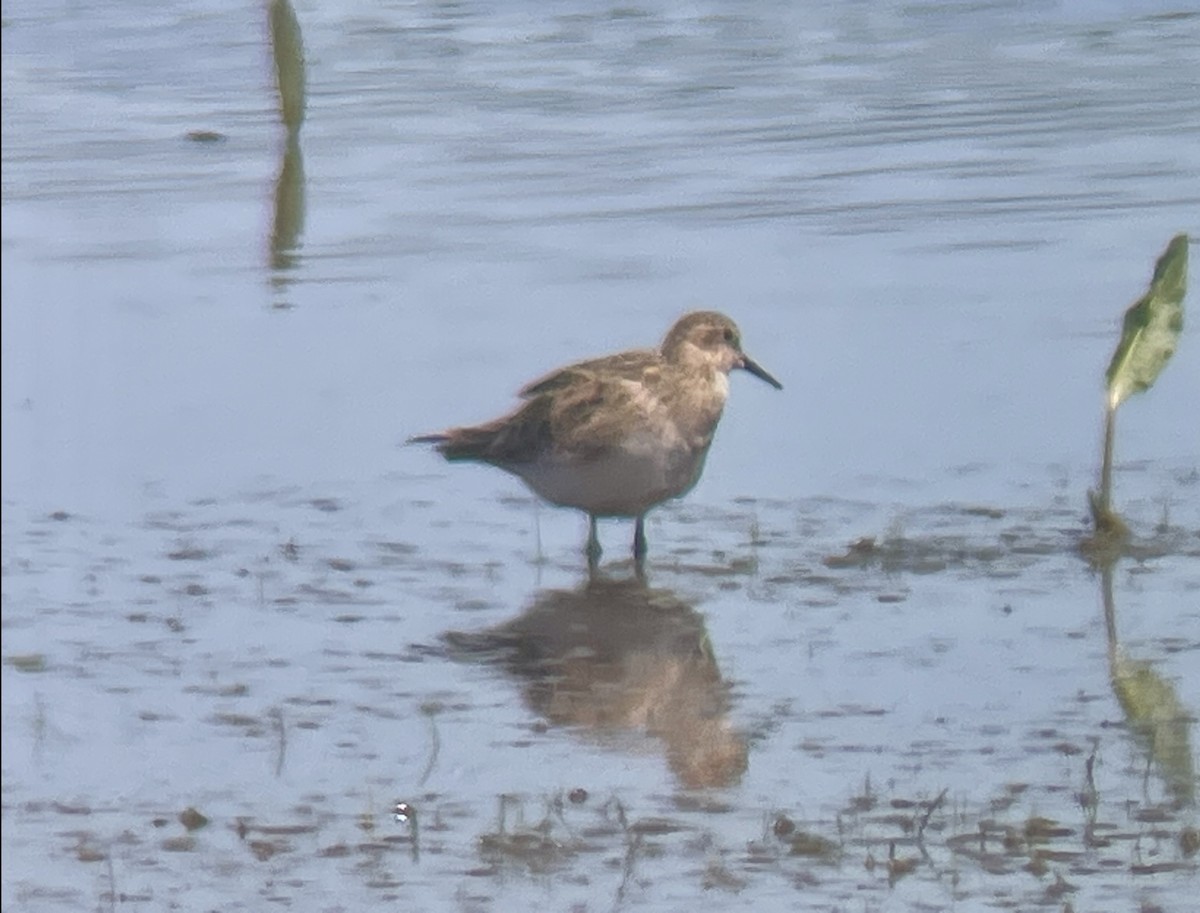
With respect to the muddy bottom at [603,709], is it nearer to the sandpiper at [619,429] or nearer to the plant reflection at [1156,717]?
the plant reflection at [1156,717]

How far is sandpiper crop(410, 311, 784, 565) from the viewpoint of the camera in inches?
370

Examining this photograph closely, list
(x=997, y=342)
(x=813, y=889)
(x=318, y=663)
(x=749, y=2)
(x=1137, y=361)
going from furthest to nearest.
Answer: (x=749, y=2)
(x=997, y=342)
(x=1137, y=361)
(x=318, y=663)
(x=813, y=889)

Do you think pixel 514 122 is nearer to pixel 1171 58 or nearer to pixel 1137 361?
pixel 1171 58

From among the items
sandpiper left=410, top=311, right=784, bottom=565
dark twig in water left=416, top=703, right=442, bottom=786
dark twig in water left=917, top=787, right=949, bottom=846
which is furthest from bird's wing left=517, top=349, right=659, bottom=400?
dark twig in water left=917, top=787, right=949, bottom=846

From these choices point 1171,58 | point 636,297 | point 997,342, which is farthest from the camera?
point 1171,58

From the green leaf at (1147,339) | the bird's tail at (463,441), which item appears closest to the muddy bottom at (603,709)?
the bird's tail at (463,441)

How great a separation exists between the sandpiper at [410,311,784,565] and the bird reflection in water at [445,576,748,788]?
35 centimetres

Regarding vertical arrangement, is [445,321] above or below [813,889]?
below

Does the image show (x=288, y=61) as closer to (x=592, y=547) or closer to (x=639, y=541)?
(x=592, y=547)

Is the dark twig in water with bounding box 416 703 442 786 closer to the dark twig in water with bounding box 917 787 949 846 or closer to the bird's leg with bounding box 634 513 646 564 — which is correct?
the dark twig in water with bounding box 917 787 949 846

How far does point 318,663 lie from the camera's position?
809cm

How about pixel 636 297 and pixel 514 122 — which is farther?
pixel 514 122

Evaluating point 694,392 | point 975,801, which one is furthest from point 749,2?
point 975,801

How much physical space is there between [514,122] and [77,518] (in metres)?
7.87
